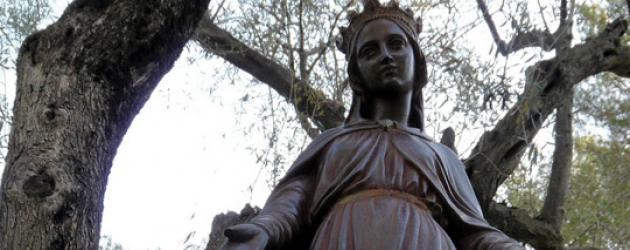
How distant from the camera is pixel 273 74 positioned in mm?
9445

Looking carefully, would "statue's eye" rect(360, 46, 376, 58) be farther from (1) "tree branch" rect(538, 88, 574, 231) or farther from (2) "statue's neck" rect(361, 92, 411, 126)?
(1) "tree branch" rect(538, 88, 574, 231)

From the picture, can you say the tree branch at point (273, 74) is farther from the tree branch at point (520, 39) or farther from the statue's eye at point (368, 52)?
the statue's eye at point (368, 52)

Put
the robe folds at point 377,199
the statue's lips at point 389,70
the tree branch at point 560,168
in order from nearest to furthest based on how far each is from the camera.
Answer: the robe folds at point 377,199, the statue's lips at point 389,70, the tree branch at point 560,168

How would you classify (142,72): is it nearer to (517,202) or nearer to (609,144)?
(517,202)

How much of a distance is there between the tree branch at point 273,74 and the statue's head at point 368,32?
313 cm

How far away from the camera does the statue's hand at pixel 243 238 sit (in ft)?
13.0

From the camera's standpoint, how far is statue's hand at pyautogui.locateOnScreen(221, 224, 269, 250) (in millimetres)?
3951

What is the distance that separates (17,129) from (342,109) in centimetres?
434

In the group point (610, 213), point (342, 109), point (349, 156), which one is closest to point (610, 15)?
point (610, 213)

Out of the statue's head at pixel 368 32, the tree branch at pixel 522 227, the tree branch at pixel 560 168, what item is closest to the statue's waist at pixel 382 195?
the statue's head at pixel 368 32

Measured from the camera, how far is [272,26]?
31.1 ft

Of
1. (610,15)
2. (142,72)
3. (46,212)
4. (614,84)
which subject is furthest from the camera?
(614,84)

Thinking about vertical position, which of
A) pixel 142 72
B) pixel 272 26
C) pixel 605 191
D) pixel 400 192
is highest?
pixel 272 26

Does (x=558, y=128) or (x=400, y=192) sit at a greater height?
(x=558, y=128)
